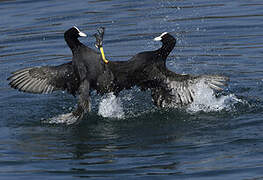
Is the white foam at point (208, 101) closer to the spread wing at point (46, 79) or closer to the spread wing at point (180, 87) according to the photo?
the spread wing at point (180, 87)

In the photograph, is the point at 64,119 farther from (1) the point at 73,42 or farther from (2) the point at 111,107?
(1) the point at 73,42

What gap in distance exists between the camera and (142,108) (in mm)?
8422

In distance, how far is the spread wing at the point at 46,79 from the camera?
321 inches

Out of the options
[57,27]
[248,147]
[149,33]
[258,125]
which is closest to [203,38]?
[149,33]

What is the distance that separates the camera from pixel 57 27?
12734mm

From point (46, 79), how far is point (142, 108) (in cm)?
137

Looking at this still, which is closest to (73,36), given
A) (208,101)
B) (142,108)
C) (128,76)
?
(128,76)

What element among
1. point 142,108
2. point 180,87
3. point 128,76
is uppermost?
point 128,76

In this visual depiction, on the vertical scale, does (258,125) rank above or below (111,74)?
below

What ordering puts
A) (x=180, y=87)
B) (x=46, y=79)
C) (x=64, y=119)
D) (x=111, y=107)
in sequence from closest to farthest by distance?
1. (x=64, y=119)
2. (x=180, y=87)
3. (x=111, y=107)
4. (x=46, y=79)

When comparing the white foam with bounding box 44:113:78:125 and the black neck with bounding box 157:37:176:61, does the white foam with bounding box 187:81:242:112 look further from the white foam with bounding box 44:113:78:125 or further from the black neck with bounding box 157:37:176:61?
the white foam with bounding box 44:113:78:125

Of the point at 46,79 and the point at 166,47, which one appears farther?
the point at 46,79

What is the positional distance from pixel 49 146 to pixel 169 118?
1.66 m

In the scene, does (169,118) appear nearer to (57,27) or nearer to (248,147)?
(248,147)
